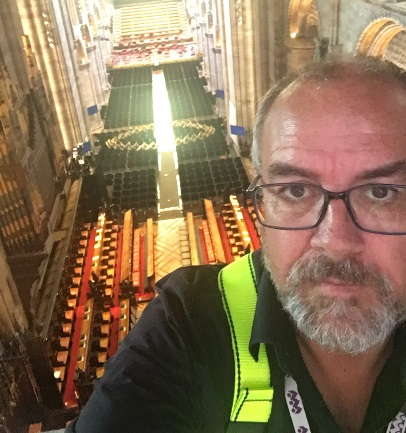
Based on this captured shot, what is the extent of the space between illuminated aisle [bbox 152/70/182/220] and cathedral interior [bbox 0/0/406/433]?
0.08 m

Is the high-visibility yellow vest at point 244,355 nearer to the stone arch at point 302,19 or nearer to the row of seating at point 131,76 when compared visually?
the stone arch at point 302,19


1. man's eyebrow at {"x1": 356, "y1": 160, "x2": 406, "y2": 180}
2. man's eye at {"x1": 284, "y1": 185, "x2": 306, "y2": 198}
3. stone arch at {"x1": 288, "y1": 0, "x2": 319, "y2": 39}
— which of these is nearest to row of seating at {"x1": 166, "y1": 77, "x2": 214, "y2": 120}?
stone arch at {"x1": 288, "y1": 0, "x2": 319, "y2": 39}

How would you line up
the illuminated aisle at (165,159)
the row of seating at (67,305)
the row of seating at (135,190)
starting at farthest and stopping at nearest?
the illuminated aisle at (165,159) < the row of seating at (135,190) < the row of seating at (67,305)

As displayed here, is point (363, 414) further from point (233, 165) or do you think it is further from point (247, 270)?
point (233, 165)

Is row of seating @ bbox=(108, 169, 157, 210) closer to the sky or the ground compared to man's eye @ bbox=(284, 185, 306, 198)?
closer to the ground

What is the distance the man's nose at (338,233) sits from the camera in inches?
61.2

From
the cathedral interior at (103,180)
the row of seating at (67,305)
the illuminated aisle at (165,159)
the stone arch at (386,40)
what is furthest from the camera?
the illuminated aisle at (165,159)

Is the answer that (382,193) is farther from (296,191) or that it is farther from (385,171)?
(296,191)

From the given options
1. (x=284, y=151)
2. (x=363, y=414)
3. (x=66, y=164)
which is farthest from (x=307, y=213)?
(x=66, y=164)

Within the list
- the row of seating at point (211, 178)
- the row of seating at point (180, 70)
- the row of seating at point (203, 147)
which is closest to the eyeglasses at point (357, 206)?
the row of seating at point (211, 178)

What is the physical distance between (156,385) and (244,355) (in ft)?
1.02

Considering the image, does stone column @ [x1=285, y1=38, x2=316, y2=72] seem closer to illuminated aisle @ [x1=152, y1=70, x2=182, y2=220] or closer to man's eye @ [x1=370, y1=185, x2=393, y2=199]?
illuminated aisle @ [x1=152, y1=70, x2=182, y2=220]

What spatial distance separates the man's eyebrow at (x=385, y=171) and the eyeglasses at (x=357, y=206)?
0.03m

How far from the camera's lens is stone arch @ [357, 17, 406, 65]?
8164mm
